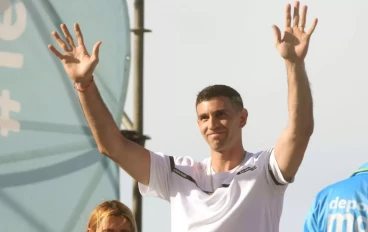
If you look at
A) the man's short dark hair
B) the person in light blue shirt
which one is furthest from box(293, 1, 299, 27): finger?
the person in light blue shirt

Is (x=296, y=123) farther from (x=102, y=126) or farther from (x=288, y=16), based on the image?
(x=102, y=126)

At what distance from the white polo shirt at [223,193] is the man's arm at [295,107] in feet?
0.27

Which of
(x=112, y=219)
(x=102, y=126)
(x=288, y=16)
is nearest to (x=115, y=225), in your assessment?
(x=112, y=219)

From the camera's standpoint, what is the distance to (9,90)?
9.62 metres

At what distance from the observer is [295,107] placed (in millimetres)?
7656

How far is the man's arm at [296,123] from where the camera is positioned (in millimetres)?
7660

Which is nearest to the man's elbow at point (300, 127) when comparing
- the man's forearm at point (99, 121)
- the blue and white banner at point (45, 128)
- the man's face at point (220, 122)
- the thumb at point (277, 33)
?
the man's face at point (220, 122)

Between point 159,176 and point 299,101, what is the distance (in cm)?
90

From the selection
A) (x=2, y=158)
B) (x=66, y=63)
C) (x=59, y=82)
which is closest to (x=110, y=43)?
(x=59, y=82)

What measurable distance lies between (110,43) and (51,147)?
3.17 ft

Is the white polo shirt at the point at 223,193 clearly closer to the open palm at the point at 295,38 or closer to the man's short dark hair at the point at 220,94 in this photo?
the man's short dark hair at the point at 220,94

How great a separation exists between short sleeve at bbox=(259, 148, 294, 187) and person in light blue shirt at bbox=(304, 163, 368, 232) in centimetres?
61

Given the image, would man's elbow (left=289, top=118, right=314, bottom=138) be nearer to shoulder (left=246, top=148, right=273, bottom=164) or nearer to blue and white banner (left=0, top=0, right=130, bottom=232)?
shoulder (left=246, top=148, right=273, bottom=164)

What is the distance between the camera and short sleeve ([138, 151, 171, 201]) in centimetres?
797
